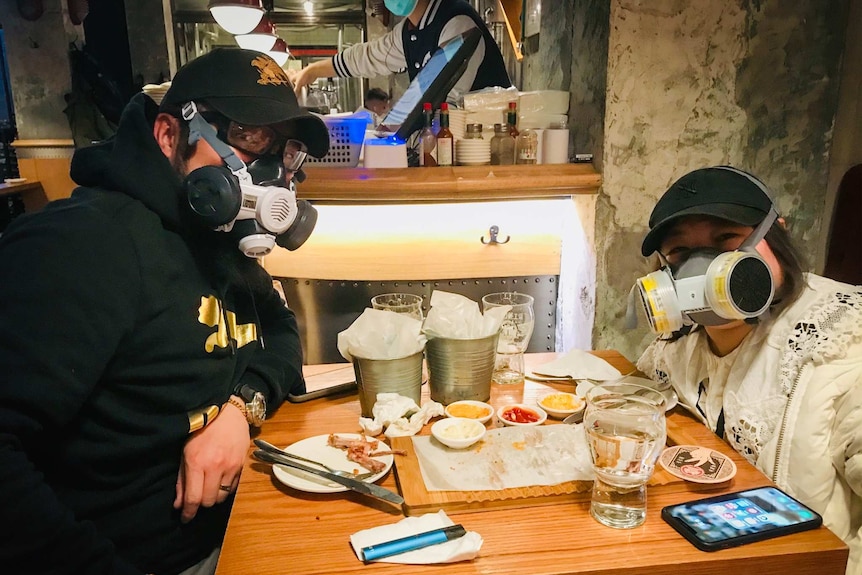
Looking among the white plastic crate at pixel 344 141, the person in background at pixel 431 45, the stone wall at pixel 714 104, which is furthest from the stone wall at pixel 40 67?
the stone wall at pixel 714 104

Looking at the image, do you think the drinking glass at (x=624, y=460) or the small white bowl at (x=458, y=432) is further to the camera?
the small white bowl at (x=458, y=432)

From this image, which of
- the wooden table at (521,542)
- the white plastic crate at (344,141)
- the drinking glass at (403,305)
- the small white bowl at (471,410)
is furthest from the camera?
the white plastic crate at (344,141)

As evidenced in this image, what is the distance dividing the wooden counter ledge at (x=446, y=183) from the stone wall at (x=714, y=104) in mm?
151

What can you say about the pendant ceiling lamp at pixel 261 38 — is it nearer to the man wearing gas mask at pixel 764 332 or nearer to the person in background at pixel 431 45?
the person in background at pixel 431 45

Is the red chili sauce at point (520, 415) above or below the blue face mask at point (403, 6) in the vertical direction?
below

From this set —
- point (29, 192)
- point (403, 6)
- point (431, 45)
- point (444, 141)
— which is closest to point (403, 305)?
point (444, 141)

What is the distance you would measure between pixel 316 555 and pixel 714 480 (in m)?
0.70

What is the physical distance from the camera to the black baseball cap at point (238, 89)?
1.30m

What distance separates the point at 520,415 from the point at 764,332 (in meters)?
0.55

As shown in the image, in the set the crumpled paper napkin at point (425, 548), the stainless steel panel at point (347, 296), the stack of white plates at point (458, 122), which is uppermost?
the stack of white plates at point (458, 122)

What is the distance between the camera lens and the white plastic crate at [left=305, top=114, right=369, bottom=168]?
259cm

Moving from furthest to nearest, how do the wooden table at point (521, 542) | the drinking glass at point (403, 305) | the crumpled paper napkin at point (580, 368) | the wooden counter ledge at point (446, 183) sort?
1. the wooden counter ledge at point (446, 183)
2. the crumpled paper napkin at point (580, 368)
3. the drinking glass at point (403, 305)
4. the wooden table at point (521, 542)

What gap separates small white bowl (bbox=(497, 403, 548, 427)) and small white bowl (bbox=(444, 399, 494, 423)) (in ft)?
0.10

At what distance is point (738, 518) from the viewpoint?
1.01 meters
